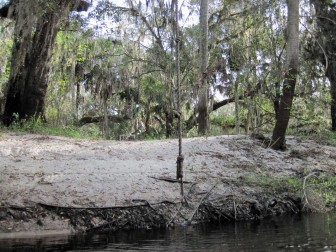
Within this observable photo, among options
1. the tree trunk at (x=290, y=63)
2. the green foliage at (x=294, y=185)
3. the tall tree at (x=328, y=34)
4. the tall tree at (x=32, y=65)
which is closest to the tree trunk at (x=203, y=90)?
the tree trunk at (x=290, y=63)

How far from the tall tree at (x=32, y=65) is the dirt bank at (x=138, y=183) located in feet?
9.73

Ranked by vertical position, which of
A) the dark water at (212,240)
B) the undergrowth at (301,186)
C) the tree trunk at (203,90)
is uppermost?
the tree trunk at (203,90)

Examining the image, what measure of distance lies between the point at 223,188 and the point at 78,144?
16.8ft

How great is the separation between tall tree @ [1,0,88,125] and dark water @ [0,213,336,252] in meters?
9.61

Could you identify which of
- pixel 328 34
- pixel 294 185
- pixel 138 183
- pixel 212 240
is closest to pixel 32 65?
pixel 138 183

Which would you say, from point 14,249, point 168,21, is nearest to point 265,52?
point 168,21

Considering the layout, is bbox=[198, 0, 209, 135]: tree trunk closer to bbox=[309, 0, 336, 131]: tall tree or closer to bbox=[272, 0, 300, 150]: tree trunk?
bbox=[272, 0, 300, 150]: tree trunk

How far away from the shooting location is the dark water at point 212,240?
6.41 m

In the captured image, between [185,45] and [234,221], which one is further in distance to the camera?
[185,45]

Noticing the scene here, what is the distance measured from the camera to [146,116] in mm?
28031

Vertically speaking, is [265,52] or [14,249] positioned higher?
[265,52]

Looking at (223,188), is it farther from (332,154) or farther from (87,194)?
(332,154)

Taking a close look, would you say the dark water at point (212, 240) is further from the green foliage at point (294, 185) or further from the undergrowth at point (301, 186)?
the green foliage at point (294, 185)

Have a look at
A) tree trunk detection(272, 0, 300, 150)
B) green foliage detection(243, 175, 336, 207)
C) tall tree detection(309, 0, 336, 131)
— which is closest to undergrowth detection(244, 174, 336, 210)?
green foliage detection(243, 175, 336, 207)
